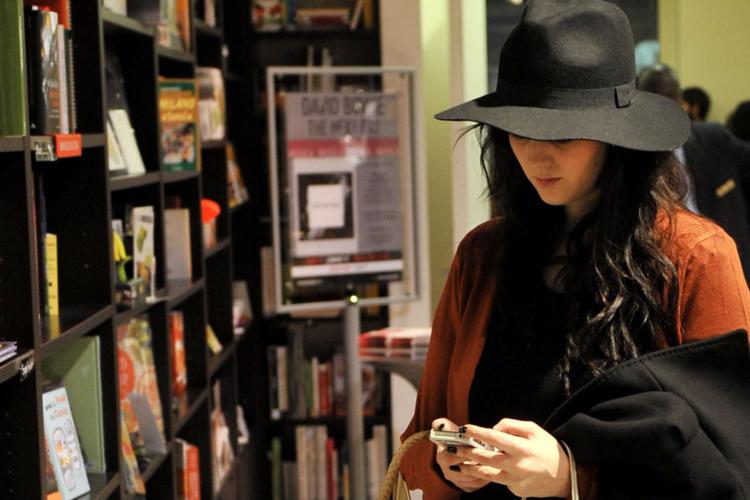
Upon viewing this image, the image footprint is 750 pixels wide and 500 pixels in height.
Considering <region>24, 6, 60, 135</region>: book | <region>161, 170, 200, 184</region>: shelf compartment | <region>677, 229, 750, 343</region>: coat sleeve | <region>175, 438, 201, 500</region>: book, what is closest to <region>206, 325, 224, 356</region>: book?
<region>175, 438, 201, 500</region>: book

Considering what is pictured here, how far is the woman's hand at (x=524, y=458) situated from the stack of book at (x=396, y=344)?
163 centimetres

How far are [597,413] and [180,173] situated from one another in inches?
87.2

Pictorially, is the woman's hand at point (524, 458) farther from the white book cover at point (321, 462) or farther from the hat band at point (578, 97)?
the white book cover at point (321, 462)

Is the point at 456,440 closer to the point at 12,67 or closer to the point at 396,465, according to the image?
the point at 396,465

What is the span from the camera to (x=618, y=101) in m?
1.65

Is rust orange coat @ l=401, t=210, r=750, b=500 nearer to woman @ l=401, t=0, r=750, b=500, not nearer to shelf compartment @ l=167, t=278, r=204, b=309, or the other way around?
woman @ l=401, t=0, r=750, b=500

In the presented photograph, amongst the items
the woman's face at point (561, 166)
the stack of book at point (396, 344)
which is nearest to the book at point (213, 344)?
the stack of book at point (396, 344)

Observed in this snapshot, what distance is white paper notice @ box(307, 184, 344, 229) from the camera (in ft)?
14.4

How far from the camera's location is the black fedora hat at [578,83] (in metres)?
1.61

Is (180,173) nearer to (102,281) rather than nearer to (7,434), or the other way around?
(102,281)

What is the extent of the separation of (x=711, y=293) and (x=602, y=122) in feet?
0.91

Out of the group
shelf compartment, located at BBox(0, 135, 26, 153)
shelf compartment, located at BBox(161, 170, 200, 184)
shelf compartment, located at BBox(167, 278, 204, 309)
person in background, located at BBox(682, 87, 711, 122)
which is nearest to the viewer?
shelf compartment, located at BBox(0, 135, 26, 153)

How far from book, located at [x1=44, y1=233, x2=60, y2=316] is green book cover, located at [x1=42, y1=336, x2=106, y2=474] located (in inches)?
4.9

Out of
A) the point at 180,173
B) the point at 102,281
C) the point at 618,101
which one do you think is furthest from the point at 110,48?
the point at 618,101
